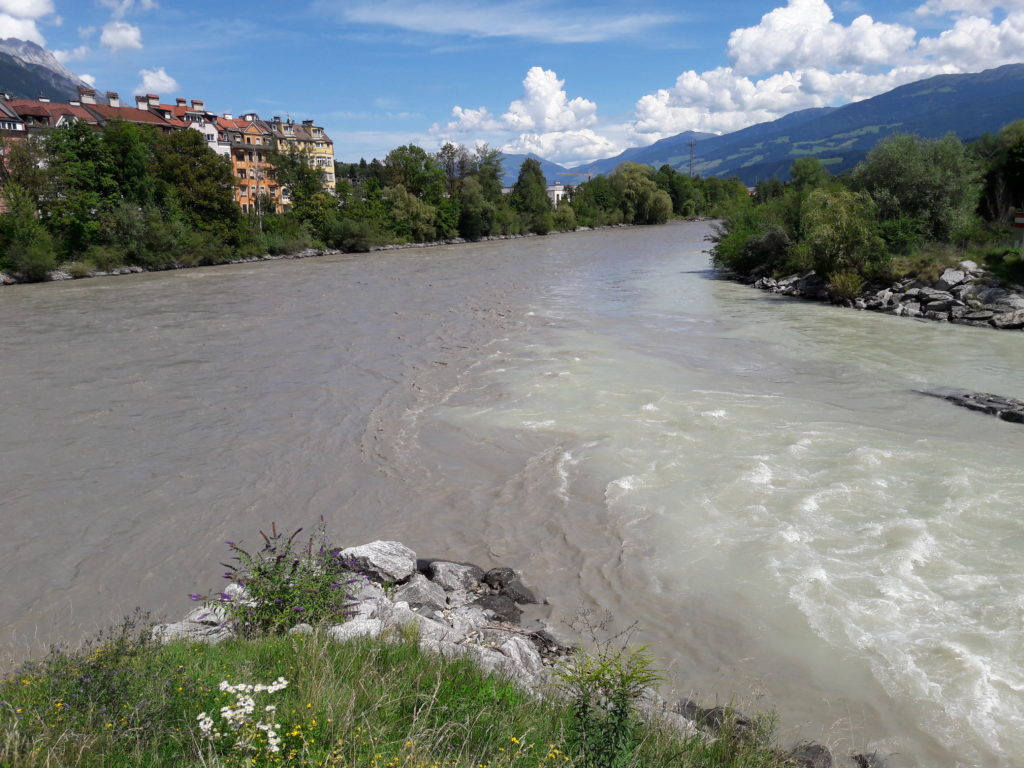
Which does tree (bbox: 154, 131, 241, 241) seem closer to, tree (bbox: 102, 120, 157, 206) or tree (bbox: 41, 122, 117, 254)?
tree (bbox: 102, 120, 157, 206)

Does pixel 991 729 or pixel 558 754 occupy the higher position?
pixel 558 754

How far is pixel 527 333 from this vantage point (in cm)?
2505

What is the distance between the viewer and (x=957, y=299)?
90.9 ft

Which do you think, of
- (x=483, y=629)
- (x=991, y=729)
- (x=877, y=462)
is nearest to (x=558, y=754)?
(x=483, y=629)

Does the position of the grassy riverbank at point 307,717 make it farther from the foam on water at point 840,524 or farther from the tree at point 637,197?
the tree at point 637,197

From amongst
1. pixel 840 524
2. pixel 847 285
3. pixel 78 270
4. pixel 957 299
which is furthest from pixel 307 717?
pixel 78 270

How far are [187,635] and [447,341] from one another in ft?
59.6

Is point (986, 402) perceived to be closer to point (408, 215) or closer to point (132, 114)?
point (408, 215)

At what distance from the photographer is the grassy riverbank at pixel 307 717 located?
3758 mm

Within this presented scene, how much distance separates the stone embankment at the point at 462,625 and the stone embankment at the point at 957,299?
25268 millimetres

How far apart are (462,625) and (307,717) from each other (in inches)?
132

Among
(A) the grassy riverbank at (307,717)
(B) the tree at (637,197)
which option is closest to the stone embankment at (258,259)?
(B) the tree at (637,197)

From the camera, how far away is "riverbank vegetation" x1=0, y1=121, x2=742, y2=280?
49.2 metres

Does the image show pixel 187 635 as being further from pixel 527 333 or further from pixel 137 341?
pixel 137 341
